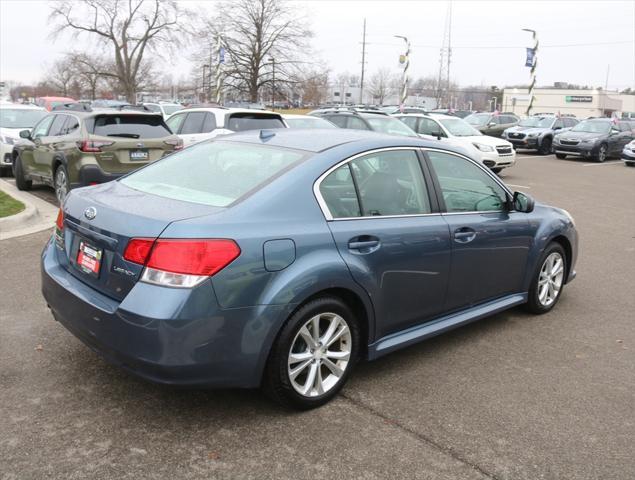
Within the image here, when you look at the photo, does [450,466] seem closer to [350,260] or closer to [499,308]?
[350,260]

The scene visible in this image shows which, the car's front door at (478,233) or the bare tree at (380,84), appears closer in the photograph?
the car's front door at (478,233)

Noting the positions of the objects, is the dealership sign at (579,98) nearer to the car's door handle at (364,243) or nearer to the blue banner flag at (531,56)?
the blue banner flag at (531,56)

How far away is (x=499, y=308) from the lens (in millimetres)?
4715

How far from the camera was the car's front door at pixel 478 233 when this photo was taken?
4219mm

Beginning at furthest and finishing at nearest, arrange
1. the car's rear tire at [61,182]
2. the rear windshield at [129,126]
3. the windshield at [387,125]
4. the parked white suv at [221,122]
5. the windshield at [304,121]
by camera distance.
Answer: the windshield at [387,125]
the windshield at [304,121]
the parked white suv at [221,122]
the car's rear tire at [61,182]
the rear windshield at [129,126]

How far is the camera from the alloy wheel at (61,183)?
9195 mm

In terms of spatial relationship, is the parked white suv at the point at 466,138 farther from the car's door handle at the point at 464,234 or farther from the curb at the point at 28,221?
the car's door handle at the point at 464,234

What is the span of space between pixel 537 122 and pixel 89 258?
84.4 feet

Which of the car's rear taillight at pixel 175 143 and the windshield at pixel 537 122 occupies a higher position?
the windshield at pixel 537 122

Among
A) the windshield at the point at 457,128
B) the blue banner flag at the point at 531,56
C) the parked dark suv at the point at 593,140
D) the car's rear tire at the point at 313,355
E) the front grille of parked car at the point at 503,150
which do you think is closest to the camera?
the car's rear tire at the point at 313,355

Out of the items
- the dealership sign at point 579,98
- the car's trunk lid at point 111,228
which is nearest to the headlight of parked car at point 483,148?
the car's trunk lid at point 111,228

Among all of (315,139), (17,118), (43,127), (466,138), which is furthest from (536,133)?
(315,139)

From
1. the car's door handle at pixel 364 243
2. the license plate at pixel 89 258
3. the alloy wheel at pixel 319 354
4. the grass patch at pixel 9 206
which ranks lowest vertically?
the grass patch at pixel 9 206

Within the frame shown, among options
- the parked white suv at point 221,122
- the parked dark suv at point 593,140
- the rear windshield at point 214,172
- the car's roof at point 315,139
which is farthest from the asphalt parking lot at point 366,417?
the parked dark suv at point 593,140
